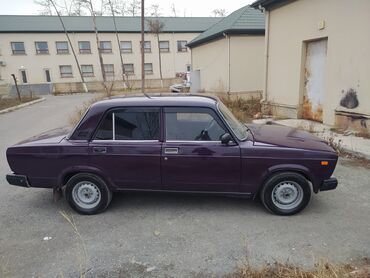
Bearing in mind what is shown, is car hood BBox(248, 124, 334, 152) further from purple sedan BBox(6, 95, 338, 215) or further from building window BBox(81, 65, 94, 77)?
building window BBox(81, 65, 94, 77)

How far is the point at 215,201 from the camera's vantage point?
4289 mm

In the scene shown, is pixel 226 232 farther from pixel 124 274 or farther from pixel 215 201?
pixel 124 274

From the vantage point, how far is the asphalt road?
115 inches

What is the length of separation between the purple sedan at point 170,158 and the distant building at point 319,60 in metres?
4.62

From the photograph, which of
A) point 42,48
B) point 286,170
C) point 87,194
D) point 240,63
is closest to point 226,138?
point 286,170

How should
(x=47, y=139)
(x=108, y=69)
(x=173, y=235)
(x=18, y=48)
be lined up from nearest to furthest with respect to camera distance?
(x=173, y=235), (x=47, y=139), (x=18, y=48), (x=108, y=69)

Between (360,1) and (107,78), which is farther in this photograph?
(107,78)

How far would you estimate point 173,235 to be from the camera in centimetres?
342

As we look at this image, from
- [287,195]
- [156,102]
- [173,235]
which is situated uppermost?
[156,102]

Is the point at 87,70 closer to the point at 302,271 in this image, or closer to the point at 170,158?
the point at 170,158

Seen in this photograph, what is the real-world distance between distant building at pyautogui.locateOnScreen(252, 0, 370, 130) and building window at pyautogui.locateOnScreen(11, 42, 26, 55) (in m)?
35.8

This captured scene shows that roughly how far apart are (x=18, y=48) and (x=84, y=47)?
8.24 meters

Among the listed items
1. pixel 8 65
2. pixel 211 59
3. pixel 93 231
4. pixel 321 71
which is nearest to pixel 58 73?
pixel 8 65

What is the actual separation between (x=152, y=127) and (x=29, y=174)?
194 centimetres
